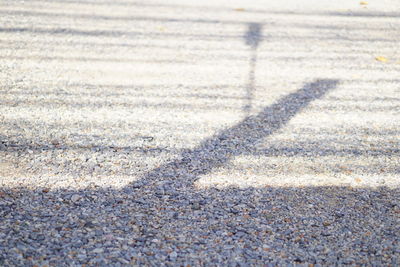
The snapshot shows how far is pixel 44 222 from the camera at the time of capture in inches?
108

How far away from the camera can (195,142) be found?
12.2 feet

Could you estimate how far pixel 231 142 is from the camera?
3736 mm

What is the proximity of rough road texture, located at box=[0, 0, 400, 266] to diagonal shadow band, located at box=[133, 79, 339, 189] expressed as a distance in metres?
0.02

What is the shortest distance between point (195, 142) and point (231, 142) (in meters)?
0.30

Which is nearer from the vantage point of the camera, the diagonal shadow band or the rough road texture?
the rough road texture

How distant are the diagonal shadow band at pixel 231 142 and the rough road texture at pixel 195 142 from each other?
0.05 feet

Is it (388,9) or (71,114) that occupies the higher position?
(388,9)

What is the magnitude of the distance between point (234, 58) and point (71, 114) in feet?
7.36

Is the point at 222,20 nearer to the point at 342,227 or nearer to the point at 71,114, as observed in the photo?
the point at 71,114

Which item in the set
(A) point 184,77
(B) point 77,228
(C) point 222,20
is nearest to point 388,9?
(C) point 222,20

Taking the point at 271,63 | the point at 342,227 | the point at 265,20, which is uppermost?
the point at 265,20

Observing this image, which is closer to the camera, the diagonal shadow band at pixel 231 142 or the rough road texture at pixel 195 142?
the rough road texture at pixel 195 142

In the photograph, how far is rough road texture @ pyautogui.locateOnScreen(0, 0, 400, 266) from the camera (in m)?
2.65

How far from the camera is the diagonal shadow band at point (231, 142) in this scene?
129 inches
